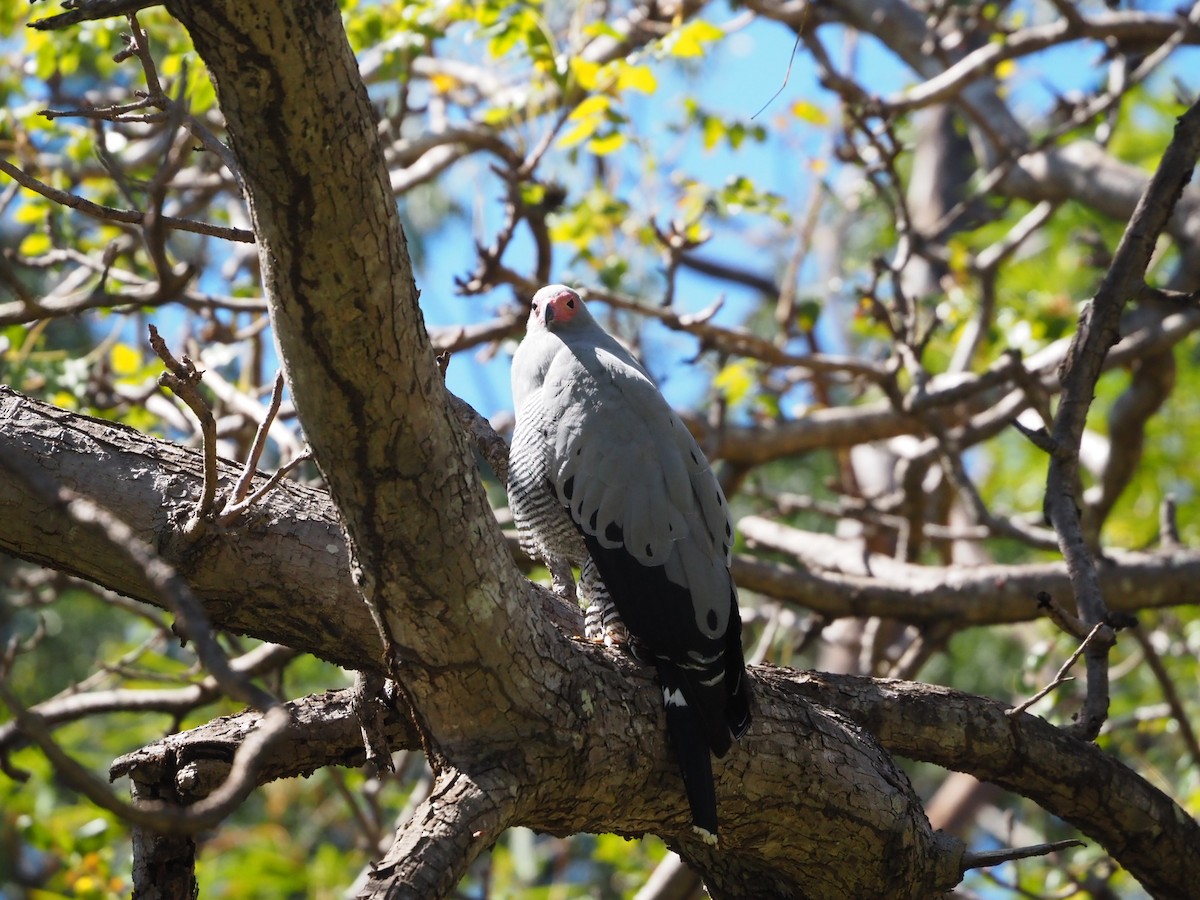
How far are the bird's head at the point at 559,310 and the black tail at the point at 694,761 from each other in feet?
5.80

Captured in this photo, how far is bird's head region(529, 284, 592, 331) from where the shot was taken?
13.2 ft

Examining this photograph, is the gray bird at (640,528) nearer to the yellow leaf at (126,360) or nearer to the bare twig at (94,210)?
the bare twig at (94,210)

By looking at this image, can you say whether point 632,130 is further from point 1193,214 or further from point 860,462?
point 860,462

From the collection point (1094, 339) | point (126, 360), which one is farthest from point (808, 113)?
point (126, 360)

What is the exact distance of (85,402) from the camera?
4.79m

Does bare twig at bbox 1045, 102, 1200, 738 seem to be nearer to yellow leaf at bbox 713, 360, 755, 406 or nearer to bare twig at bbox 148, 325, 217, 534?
yellow leaf at bbox 713, 360, 755, 406

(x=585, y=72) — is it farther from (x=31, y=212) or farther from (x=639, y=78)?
(x=31, y=212)

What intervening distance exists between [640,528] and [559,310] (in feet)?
4.01

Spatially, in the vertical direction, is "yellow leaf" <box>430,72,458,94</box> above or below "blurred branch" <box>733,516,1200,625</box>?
above

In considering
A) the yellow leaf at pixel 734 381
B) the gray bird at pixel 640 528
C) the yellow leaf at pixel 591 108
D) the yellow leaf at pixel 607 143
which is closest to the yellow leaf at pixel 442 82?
the yellow leaf at pixel 607 143

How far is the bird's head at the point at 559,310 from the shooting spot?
4.02m

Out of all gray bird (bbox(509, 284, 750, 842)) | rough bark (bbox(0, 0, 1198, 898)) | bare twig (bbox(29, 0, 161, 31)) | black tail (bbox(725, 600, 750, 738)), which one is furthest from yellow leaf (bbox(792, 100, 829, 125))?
bare twig (bbox(29, 0, 161, 31))

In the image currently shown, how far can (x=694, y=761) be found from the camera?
2451 mm

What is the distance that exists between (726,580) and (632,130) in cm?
368
